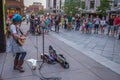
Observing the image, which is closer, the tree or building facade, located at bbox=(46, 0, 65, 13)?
the tree

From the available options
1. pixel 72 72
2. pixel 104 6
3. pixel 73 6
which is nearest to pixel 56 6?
pixel 73 6

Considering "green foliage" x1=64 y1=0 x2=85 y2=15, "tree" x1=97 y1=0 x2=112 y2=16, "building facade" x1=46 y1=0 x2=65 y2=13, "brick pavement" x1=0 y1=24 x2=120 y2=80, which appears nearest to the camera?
"brick pavement" x1=0 y1=24 x2=120 y2=80

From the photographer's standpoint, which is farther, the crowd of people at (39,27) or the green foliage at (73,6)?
the green foliage at (73,6)

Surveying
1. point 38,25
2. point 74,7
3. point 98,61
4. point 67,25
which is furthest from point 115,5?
point 98,61

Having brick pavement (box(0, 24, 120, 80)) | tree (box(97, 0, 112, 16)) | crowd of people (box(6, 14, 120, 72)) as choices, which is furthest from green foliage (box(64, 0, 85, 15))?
brick pavement (box(0, 24, 120, 80))

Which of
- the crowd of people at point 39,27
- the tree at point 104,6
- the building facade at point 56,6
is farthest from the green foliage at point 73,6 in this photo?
the building facade at point 56,6

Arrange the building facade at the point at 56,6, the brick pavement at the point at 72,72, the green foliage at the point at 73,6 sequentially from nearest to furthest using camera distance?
the brick pavement at the point at 72,72, the green foliage at the point at 73,6, the building facade at the point at 56,6

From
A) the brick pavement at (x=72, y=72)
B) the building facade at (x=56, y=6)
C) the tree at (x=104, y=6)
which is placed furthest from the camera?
the building facade at (x=56, y=6)

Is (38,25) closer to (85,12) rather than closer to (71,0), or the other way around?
(71,0)

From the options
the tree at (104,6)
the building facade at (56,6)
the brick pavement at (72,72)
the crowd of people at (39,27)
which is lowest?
the brick pavement at (72,72)

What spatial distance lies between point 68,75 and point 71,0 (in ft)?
135

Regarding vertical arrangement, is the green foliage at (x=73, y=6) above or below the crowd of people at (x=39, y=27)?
above

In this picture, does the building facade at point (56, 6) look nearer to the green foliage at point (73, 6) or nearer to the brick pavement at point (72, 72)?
the green foliage at point (73, 6)

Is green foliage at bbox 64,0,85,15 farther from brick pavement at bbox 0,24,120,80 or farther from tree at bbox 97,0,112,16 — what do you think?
brick pavement at bbox 0,24,120,80
